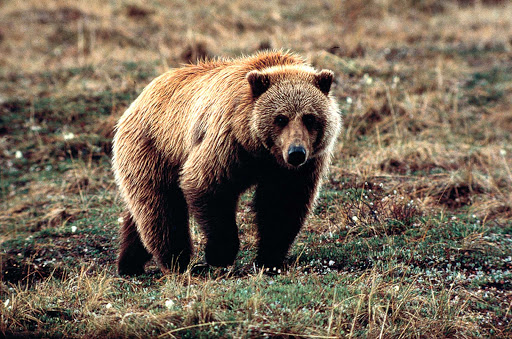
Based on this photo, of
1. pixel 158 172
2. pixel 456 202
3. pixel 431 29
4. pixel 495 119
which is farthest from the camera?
pixel 431 29

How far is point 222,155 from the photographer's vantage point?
4.70 meters

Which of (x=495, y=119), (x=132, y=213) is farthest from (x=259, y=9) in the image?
(x=132, y=213)

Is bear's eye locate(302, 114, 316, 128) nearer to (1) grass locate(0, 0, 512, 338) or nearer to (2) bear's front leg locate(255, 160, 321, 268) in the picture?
(2) bear's front leg locate(255, 160, 321, 268)

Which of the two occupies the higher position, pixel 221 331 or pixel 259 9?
pixel 259 9

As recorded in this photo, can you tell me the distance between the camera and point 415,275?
4.82 m

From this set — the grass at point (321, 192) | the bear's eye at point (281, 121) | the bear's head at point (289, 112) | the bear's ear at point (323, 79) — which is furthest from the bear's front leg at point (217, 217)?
the bear's ear at point (323, 79)

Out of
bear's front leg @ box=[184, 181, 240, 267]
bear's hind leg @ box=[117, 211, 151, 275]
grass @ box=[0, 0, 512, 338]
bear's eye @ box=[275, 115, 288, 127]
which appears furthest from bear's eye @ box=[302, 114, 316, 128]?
bear's hind leg @ box=[117, 211, 151, 275]

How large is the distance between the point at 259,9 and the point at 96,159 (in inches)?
344

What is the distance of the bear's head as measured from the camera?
4.50 metres

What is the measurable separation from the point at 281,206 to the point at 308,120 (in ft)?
2.63

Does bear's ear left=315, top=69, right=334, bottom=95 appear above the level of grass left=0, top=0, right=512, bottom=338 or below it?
above

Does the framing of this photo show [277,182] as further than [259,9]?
No

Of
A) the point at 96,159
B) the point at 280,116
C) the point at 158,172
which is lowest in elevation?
the point at 96,159

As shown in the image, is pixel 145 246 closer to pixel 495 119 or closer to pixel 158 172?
pixel 158 172
